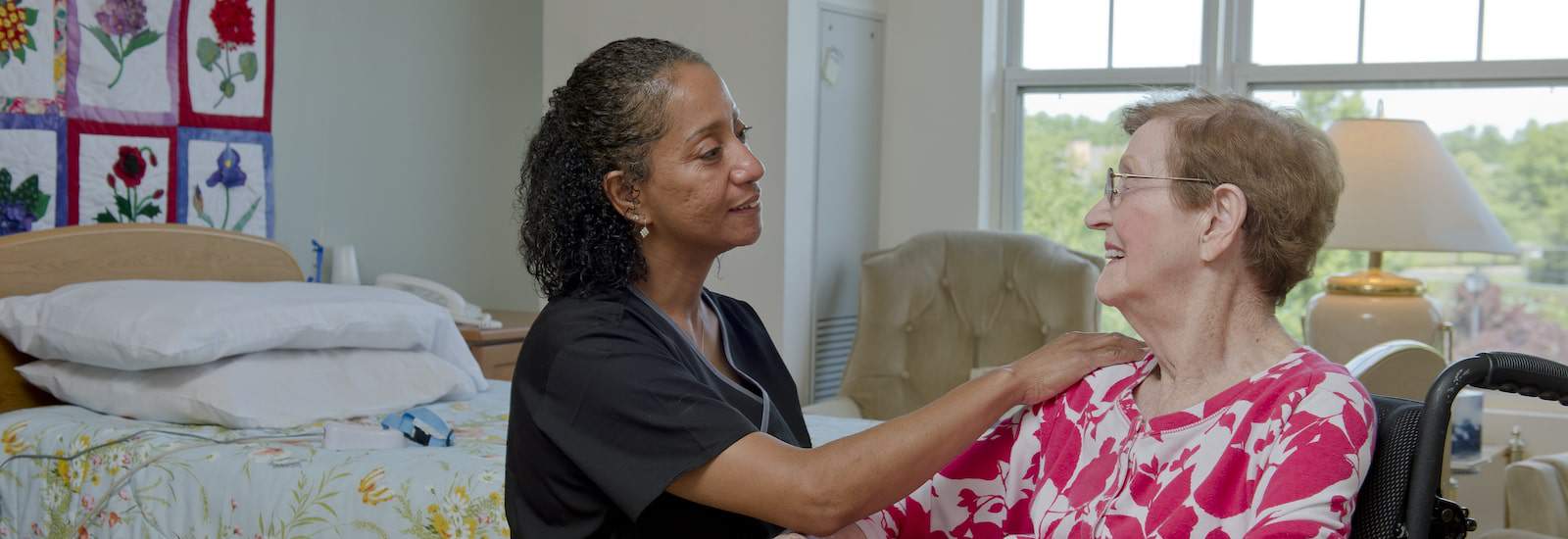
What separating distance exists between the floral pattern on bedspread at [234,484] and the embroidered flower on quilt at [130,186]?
639 mm

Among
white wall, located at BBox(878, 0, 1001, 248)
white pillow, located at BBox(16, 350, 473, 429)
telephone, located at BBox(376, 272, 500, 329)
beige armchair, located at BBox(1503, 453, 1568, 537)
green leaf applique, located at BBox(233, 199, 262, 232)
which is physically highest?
white wall, located at BBox(878, 0, 1001, 248)

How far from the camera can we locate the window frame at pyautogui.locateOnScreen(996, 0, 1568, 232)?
3807 mm

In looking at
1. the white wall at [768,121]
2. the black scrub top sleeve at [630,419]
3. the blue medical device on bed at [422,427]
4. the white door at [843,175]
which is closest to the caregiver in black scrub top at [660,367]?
the black scrub top sleeve at [630,419]

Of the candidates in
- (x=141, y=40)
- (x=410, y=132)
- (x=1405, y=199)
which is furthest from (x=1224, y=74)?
(x=141, y=40)

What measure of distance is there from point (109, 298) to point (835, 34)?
224 centimetres

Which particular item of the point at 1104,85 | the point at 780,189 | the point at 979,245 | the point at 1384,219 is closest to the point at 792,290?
the point at 780,189

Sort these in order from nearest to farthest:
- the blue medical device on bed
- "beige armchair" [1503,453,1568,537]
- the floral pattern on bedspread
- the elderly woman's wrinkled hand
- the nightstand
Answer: the elderly woman's wrinkled hand < the floral pattern on bedspread < the blue medical device on bed < "beige armchair" [1503,453,1568,537] < the nightstand

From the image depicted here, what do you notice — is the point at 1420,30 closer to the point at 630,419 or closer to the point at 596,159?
the point at 596,159

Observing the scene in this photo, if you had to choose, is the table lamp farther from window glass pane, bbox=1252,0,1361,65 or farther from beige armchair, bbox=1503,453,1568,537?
window glass pane, bbox=1252,0,1361,65

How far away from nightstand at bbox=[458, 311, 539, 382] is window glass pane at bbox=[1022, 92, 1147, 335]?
1.73 metres

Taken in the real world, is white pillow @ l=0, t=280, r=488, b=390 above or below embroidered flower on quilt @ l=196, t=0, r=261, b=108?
below

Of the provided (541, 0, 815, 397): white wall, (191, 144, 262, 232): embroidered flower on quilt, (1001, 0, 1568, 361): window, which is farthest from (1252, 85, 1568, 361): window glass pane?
(191, 144, 262, 232): embroidered flower on quilt

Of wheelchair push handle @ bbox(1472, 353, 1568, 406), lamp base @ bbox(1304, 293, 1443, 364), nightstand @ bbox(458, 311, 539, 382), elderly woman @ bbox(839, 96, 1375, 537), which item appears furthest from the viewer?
nightstand @ bbox(458, 311, 539, 382)

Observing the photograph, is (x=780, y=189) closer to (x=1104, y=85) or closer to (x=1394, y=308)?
(x=1104, y=85)
